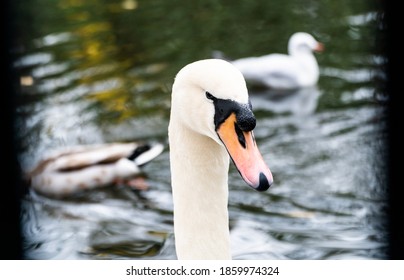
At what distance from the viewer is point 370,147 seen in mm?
3398

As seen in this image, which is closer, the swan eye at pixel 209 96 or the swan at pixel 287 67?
the swan eye at pixel 209 96

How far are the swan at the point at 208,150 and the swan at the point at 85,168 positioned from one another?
172 centimetres

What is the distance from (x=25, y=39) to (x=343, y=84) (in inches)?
65.0

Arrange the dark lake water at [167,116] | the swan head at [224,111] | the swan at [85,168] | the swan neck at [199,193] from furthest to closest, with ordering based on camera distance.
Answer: the swan at [85,168] → the dark lake water at [167,116] → the swan neck at [199,193] → the swan head at [224,111]

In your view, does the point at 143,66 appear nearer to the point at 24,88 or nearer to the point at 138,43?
the point at 138,43

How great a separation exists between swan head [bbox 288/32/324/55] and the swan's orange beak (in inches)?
115

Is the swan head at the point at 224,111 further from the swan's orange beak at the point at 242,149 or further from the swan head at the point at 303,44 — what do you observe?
the swan head at the point at 303,44

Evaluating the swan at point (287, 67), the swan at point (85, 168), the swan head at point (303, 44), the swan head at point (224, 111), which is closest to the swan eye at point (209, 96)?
the swan head at point (224, 111)

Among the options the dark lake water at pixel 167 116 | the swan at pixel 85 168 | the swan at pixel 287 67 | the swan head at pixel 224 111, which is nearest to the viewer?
the swan head at pixel 224 111

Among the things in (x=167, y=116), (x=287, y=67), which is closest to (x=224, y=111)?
(x=167, y=116)

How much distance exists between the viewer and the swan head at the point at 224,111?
1374mm

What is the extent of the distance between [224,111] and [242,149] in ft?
0.23

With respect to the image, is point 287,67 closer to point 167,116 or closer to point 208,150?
point 167,116

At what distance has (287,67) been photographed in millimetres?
4246
